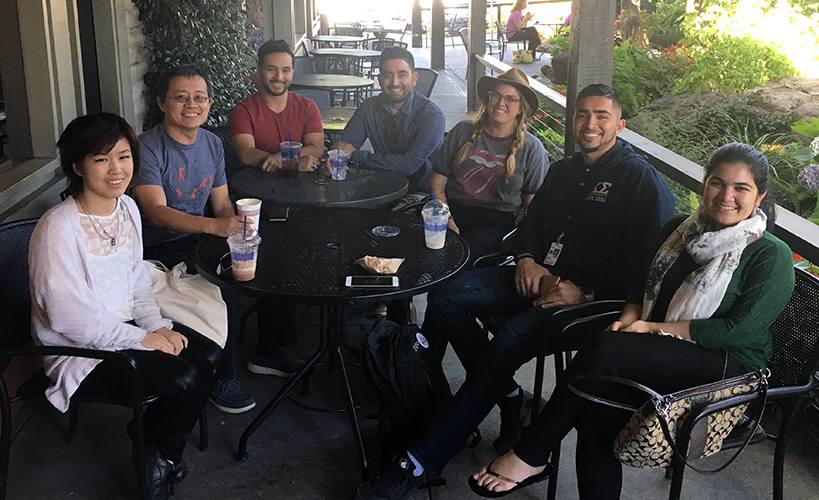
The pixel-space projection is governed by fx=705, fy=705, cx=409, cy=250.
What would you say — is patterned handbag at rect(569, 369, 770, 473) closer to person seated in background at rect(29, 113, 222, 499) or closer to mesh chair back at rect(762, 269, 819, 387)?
mesh chair back at rect(762, 269, 819, 387)

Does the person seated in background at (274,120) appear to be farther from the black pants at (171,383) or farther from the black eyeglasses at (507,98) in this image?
the black pants at (171,383)

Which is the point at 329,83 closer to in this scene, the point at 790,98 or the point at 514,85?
the point at 514,85

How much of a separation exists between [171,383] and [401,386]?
31.8 inches

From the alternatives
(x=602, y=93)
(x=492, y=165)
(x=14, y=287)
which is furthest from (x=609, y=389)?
(x=14, y=287)

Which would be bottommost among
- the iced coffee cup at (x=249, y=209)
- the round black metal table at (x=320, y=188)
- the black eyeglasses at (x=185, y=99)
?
the round black metal table at (x=320, y=188)

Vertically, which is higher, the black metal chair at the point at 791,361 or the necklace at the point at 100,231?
the necklace at the point at 100,231

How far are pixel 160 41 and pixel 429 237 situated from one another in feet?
9.69

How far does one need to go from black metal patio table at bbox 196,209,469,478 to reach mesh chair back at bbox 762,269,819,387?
3.46ft

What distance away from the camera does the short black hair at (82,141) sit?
2.18 metres

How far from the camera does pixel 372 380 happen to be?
8.50 ft

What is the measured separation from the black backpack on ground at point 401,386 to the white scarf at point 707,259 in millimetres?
891

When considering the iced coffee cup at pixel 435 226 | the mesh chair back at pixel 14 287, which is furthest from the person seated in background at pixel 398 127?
the mesh chair back at pixel 14 287

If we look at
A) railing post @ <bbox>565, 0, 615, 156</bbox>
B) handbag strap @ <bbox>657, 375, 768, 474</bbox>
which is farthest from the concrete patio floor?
railing post @ <bbox>565, 0, 615, 156</bbox>

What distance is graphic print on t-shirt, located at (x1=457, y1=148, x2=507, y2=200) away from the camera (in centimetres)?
341
